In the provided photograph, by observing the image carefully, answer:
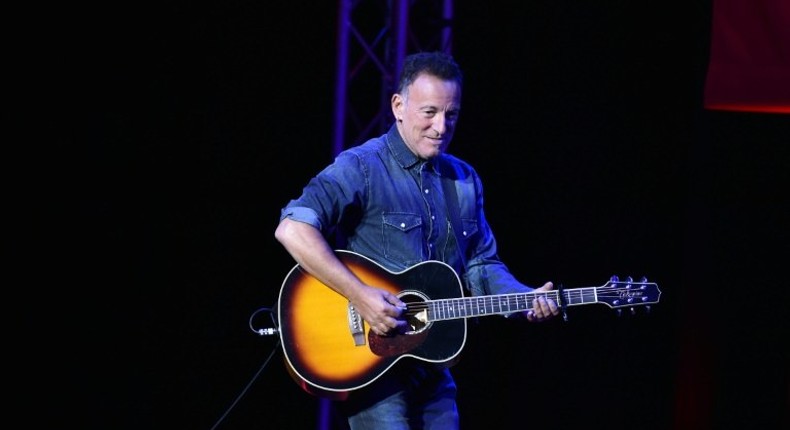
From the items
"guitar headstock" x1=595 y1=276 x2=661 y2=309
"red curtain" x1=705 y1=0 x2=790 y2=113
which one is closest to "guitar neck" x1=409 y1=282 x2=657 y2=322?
"guitar headstock" x1=595 y1=276 x2=661 y2=309

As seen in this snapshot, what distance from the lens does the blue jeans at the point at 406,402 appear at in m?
3.24

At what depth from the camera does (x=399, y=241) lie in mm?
3432

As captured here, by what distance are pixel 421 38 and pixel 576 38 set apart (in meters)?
1.09

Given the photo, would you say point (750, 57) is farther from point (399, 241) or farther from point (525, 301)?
point (399, 241)

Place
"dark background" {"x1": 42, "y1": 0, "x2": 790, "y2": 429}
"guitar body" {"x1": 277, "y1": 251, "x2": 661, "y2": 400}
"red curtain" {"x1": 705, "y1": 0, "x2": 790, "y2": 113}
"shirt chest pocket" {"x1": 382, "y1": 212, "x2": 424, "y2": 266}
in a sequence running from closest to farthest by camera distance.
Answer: "guitar body" {"x1": 277, "y1": 251, "x2": 661, "y2": 400}
"shirt chest pocket" {"x1": 382, "y1": 212, "x2": 424, "y2": 266}
"dark background" {"x1": 42, "y1": 0, "x2": 790, "y2": 429}
"red curtain" {"x1": 705, "y1": 0, "x2": 790, "y2": 113}

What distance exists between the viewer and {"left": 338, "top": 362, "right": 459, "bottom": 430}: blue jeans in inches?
127

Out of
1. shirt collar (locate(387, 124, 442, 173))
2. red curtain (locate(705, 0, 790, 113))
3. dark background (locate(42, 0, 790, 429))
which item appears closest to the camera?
shirt collar (locate(387, 124, 442, 173))

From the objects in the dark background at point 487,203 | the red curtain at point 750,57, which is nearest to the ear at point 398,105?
the dark background at point 487,203

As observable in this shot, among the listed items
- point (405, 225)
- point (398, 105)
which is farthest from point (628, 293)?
point (398, 105)

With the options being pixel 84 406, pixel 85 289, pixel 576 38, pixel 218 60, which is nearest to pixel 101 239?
pixel 85 289

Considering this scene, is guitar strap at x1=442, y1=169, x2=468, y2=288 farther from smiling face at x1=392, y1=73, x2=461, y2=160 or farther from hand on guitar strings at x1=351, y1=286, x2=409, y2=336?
hand on guitar strings at x1=351, y1=286, x2=409, y2=336

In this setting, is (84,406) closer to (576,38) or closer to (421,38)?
(421,38)

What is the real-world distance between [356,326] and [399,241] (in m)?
0.39

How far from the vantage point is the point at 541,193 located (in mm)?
5664
